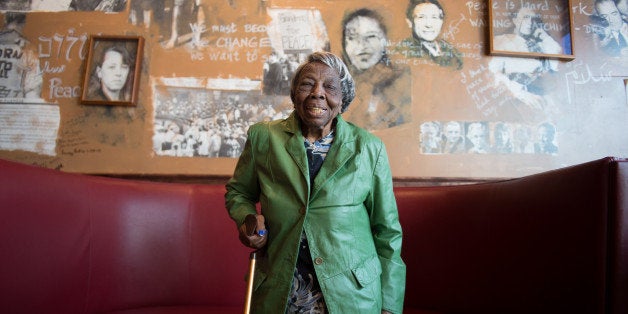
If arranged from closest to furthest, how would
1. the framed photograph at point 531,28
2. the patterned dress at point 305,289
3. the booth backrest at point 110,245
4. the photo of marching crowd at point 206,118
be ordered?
the patterned dress at point 305,289
the booth backrest at point 110,245
the photo of marching crowd at point 206,118
the framed photograph at point 531,28

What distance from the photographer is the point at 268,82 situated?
2379 millimetres

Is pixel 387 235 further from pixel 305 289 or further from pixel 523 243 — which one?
pixel 523 243

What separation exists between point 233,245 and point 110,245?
0.49 meters

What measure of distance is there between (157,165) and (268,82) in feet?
2.43

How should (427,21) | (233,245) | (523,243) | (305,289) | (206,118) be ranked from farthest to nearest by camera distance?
(427,21) → (206,118) → (233,245) → (523,243) → (305,289)

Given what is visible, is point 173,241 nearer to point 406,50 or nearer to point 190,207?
point 190,207

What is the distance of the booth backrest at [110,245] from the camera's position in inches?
52.5

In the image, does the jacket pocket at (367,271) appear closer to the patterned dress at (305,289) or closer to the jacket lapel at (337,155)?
the patterned dress at (305,289)

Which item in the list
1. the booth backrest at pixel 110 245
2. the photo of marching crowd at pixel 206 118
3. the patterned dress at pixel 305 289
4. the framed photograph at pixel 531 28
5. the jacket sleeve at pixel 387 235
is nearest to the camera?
the patterned dress at pixel 305 289

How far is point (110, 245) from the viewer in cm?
172

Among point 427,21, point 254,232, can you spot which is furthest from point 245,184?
point 427,21

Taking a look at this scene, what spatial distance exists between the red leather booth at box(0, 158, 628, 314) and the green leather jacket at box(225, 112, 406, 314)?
0.47 meters

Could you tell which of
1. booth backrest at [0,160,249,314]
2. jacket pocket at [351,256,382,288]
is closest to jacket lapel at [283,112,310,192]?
jacket pocket at [351,256,382,288]

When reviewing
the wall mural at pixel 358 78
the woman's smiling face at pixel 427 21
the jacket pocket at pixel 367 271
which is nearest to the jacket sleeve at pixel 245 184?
the jacket pocket at pixel 367 271
